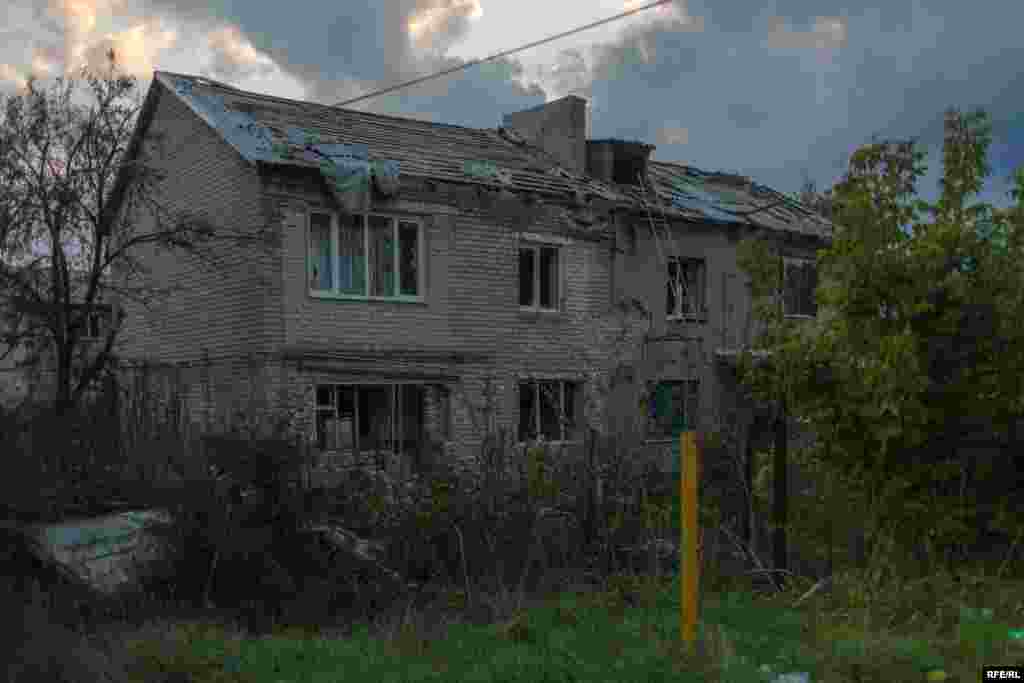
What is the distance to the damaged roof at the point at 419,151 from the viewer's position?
17.2 metres

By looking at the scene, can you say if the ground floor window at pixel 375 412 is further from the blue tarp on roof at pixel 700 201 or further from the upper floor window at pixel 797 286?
the upper floor window at pixel 797 286

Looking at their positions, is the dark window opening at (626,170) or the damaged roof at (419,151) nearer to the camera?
the damaged roof at (419,151)

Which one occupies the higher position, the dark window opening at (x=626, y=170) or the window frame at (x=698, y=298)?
the dark window opening at (x=626, y=170)

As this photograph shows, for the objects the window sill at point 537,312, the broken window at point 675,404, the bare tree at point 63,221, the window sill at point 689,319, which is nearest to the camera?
Answer: the bare tree at point 63,221

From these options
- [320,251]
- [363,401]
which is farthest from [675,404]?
[320,251]

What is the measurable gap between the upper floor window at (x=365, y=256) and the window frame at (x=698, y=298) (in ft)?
19.3

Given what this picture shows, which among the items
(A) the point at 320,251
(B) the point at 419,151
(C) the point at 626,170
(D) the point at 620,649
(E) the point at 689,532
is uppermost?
(C) the point at 626,170

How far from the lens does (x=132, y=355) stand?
20469 mm

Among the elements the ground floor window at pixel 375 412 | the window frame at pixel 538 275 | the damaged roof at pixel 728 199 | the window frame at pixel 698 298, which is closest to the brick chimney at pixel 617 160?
the damaged roof at pixel 728 199

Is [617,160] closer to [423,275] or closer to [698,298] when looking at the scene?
[698,298]

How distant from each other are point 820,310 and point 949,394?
41.3 inches

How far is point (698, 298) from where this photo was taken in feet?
72.8

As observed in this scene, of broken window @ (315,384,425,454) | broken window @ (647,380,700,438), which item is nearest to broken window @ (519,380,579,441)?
broken window @ (647,380,700,438)

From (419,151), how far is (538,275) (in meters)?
3.18
